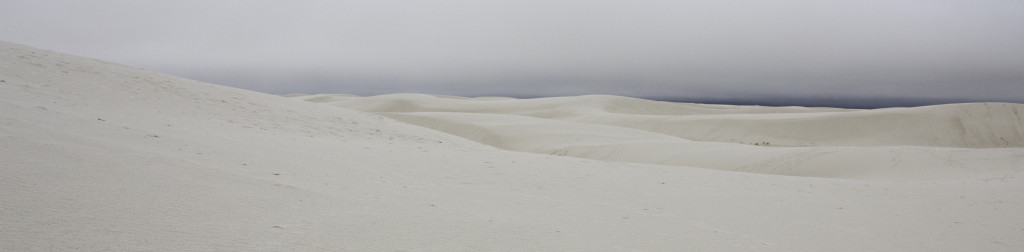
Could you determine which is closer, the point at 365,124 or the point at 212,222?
the point at 212,222

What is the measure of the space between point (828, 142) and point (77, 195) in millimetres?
27284

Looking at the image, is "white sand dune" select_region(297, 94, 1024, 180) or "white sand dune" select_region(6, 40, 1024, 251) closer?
"white sand dune" select_region(6, 40, 1024, 251)

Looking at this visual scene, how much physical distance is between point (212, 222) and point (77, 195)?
78cm

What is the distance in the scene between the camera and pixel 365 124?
14.4m

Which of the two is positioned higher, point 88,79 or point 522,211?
point 88,79

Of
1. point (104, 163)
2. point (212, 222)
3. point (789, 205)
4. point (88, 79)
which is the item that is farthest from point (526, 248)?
point (88, 79)

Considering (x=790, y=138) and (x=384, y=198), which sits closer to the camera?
(x=384, y=198)

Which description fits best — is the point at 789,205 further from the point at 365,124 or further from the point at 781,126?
the point at 781,126

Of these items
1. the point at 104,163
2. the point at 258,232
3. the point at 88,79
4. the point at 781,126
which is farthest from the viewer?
the point at 781,126

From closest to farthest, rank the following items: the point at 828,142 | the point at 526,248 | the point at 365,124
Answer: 1. the point at 526,248
2. the point at 365,124
3. the point at 828,142

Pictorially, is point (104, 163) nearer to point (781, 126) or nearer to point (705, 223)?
point (705, 223)

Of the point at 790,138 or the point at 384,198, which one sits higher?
the point at 384,198

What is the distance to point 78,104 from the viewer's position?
759cm

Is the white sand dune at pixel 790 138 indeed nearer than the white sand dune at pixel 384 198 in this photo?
No
